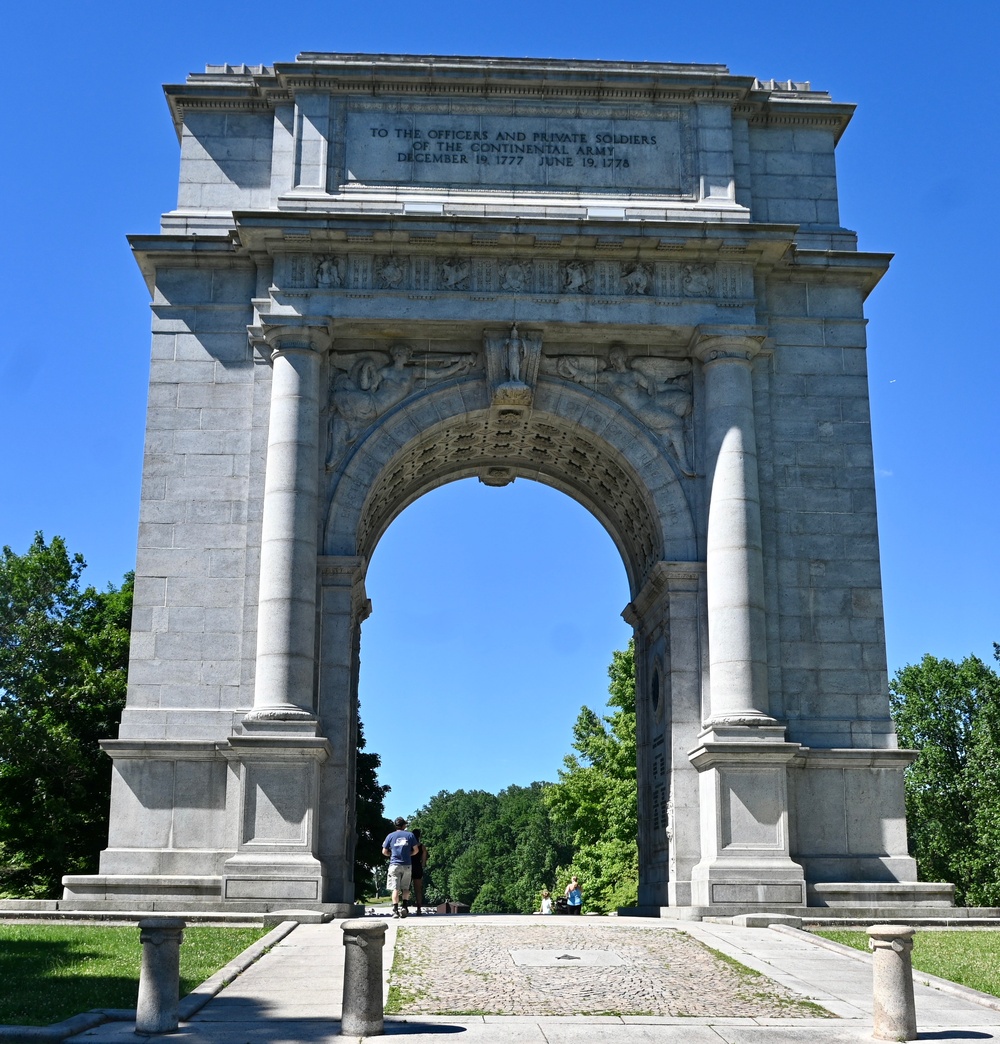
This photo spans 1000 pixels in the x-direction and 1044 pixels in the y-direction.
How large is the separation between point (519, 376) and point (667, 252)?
13.7 feet

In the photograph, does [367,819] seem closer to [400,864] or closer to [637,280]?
[400,864]

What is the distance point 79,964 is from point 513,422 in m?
16.9

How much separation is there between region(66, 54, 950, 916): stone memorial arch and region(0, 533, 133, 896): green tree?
18121mm

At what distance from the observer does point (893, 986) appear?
13.5 m

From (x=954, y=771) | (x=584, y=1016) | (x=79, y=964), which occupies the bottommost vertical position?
(x=584, y=1016)

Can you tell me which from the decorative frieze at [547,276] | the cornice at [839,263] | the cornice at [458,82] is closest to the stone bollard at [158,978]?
the decorative frieze at [547,276]

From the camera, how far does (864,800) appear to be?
2811cm

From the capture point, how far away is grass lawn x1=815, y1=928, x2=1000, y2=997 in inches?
683

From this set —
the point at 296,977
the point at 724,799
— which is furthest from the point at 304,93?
the point at 296,977

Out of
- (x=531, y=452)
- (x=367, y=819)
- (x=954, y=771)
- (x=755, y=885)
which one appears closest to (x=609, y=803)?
(x=367, y=819)

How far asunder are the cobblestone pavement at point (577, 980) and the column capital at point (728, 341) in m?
13.1

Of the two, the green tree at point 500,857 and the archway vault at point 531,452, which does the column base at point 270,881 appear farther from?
the green tree at point 500,857

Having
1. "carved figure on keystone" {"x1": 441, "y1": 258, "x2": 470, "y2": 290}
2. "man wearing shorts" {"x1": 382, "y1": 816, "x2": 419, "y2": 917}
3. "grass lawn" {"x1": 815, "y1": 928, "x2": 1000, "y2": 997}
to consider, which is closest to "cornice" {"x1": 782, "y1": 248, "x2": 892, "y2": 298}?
"carved figure on keystone" {"x1": 441, "y1": 258, "x2": 470, "y2": 290}

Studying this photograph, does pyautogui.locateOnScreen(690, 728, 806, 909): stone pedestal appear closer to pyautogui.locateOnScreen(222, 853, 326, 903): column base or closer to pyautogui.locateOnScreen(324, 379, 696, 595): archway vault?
pyautogui.locateOnScreen(324, 379, 696, 595): archway vault
